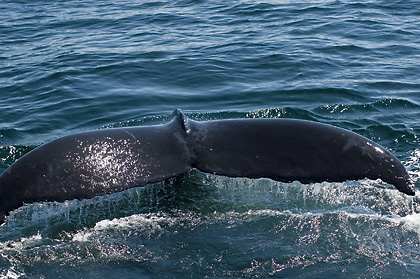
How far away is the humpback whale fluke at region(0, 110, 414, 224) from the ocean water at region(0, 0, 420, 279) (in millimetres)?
824

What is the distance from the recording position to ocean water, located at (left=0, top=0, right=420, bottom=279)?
5.18m

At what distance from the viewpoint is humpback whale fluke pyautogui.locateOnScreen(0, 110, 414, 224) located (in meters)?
4.54

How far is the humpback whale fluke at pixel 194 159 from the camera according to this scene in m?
4.54

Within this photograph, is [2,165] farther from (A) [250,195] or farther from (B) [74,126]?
(A) [250,195]

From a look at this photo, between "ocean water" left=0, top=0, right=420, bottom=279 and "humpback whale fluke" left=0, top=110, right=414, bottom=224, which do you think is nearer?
"humpback whale fluke" left=0, top=110, right=414, bottom=224

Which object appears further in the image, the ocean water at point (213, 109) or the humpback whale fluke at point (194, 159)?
the ocean water at point (213, 109)

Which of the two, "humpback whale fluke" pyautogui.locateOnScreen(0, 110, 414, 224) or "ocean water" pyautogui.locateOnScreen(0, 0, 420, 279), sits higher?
"humpback whale fluke" pyautogui.locateOnScreen(0, 110, 414, 224)

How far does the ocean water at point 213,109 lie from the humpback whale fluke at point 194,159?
0.82m

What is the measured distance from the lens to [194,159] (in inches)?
190

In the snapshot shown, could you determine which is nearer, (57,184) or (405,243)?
(57,184)

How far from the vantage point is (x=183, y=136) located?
16.5ft

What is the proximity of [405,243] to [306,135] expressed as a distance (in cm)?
138

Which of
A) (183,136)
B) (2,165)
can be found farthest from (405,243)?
(2,165)

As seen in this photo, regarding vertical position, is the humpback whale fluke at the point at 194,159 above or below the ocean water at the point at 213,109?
above
